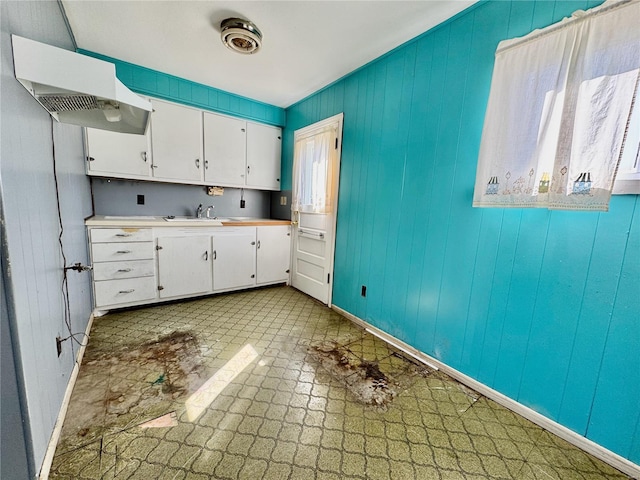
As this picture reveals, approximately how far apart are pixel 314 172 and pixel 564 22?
2.14 m

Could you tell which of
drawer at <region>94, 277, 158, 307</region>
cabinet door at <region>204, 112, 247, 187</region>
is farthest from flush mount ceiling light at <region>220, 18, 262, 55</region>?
drawer at <region>94, 277, 158, 307</region>

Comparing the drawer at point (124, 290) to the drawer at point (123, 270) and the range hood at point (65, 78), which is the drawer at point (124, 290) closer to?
the drawer at point (123, 270)

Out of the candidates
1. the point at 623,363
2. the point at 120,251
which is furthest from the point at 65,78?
the point at 623,363

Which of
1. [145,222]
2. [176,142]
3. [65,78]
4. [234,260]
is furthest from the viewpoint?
[234,260]

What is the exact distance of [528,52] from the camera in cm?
134

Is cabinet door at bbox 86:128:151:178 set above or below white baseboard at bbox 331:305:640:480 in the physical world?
above

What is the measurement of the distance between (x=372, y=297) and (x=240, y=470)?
1.62 m

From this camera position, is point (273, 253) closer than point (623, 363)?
No

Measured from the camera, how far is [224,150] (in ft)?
10.4

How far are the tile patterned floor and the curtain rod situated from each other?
2039 millimetres

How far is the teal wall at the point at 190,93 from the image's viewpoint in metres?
2.55

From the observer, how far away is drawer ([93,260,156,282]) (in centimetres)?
236

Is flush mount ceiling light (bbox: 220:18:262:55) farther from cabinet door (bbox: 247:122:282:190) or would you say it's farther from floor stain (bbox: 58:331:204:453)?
floor stain (bbox: 58:331:204:453)

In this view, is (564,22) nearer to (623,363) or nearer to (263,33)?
(623,363)
